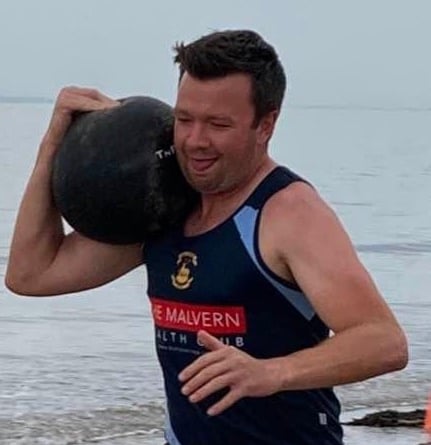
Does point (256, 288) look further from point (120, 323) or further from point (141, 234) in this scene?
point (120, 323)

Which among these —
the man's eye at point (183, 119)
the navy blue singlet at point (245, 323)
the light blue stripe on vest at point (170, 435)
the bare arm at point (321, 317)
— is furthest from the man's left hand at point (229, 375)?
the man's eye at point (183, 119)

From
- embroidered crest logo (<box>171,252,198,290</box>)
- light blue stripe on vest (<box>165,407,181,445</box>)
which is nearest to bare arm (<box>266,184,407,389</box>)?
embroidered crest logo (<box>171,252,198,290</box>)

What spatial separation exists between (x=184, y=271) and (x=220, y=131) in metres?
0.39

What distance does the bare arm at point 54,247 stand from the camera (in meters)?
4.83

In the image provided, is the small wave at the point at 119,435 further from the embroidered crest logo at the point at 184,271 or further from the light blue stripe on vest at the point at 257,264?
the light blue stripe on vest at the point at 257,264

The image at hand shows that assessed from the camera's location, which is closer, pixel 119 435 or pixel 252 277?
pixel 252 277

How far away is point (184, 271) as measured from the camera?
4.45 meters

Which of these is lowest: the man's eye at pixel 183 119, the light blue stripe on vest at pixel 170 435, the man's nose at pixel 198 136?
the light blue stripe on vest at pixel 170 435

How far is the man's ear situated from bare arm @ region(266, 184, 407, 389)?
16cm

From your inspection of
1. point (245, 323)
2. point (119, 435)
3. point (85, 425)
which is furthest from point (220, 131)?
point (85, 425)

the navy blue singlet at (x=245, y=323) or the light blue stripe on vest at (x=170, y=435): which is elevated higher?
the navy blue singlet at (x=245, y=323)

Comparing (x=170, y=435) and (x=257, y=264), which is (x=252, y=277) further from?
(x=170, y=435)

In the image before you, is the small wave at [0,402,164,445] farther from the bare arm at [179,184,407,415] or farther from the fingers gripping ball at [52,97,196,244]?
the bare arm at [179,184,407,415]

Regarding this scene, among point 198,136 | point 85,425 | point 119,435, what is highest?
point 198,136
